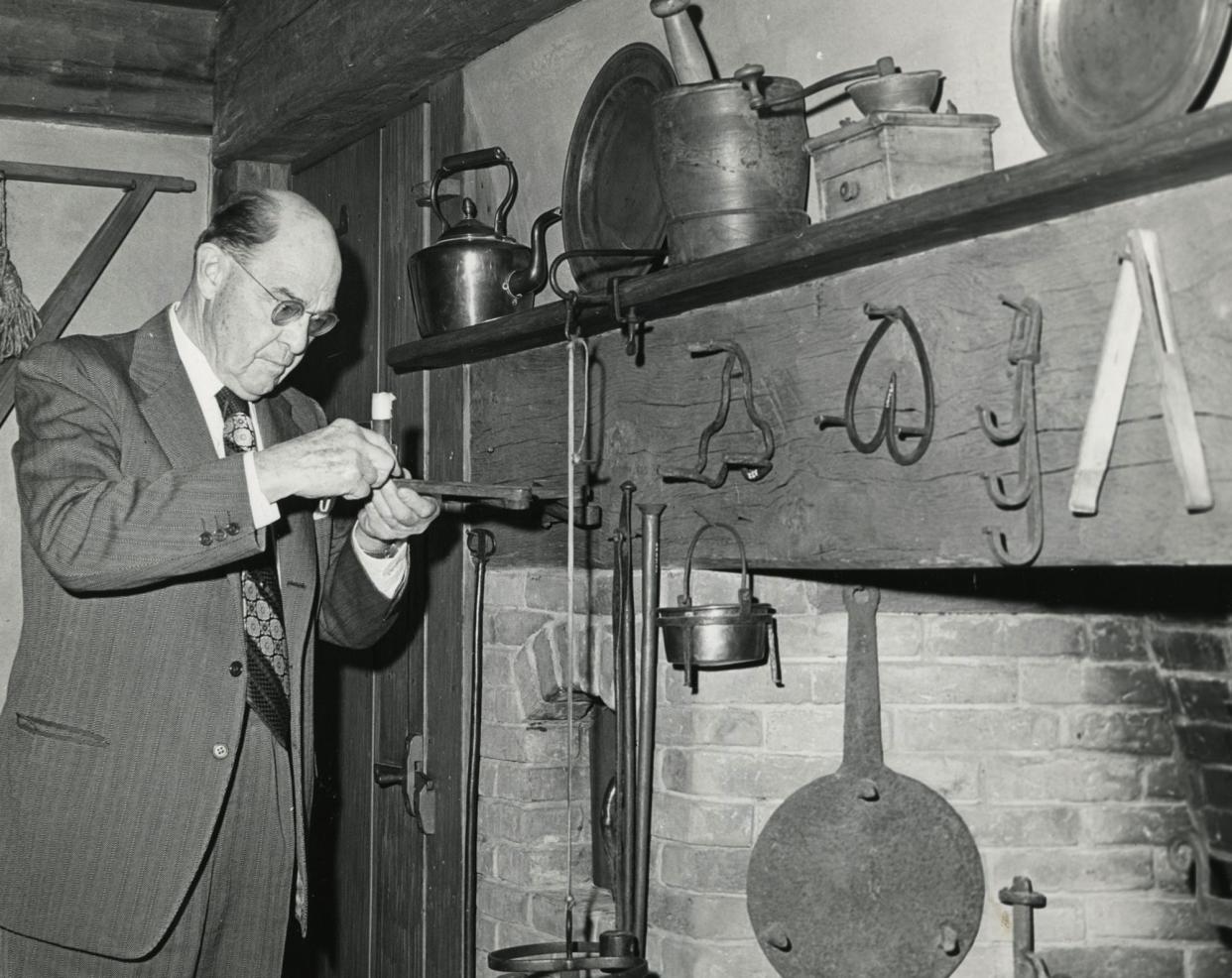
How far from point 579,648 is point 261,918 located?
0.78 m

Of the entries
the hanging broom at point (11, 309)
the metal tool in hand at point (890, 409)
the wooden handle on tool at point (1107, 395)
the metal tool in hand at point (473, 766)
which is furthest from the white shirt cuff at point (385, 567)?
the hanging broom at point (11, 309)

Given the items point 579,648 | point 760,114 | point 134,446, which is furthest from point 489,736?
point 760,114

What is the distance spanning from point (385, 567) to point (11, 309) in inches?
69.3

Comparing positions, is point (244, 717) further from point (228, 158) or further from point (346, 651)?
point (228, 158)

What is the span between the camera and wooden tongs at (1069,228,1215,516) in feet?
4.79

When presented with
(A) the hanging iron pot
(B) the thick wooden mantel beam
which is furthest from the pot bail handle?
(B) the thick wooden mantel beam

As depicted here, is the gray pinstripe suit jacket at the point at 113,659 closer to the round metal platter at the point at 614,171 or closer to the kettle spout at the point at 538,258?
the kettle spout at the point at 538,258

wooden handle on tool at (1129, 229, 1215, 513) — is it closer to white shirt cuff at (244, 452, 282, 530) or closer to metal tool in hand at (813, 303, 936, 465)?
metal tool in hand at (813, 303, 936, 465)

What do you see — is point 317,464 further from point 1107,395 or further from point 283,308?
point 1107,395

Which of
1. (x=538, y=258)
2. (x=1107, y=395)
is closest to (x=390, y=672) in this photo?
(x=538, y=258)

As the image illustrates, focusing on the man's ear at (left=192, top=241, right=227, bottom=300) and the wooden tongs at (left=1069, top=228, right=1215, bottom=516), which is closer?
the wooden tongs at (left=1069, top=228, right=1215, bottom=516)

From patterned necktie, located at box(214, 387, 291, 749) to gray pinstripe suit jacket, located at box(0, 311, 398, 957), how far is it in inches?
2.1

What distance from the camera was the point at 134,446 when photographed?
2.22 m

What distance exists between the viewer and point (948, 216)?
1633 millimetres
